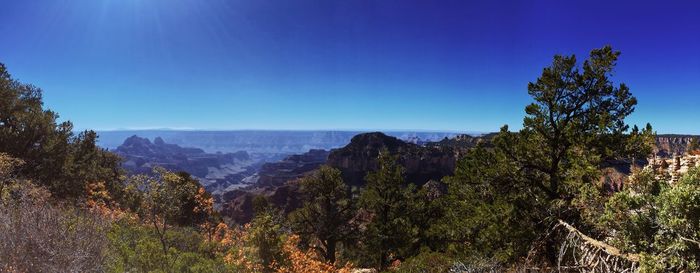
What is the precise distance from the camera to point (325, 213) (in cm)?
3262

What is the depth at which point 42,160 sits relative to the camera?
3077 centimetres

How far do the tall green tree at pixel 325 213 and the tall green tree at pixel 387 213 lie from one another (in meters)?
2.54

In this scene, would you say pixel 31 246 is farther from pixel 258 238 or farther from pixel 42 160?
pixel 42 160

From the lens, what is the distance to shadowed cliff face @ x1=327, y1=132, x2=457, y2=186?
13012cm

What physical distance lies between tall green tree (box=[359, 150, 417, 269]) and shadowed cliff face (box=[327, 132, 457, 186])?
85.8 metres

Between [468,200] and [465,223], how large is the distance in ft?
4.95

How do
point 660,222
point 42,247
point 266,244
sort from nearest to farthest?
point 660,222 < point 42,247 < point 266,244

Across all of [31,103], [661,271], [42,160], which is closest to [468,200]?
[661,271]

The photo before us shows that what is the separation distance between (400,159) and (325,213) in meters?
100

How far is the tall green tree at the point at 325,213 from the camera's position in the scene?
106 feet

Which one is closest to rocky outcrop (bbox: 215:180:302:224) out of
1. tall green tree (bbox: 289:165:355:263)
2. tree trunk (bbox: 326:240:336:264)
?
tall green tree (bbox: 289:165:355:263)

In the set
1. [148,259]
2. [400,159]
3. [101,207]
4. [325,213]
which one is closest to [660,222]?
[148,259]

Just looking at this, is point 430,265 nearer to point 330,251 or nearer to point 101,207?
point 330,251

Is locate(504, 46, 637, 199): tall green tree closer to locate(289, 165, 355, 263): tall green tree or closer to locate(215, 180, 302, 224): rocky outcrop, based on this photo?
locate(289, 165, 355, 263): tall green tree
